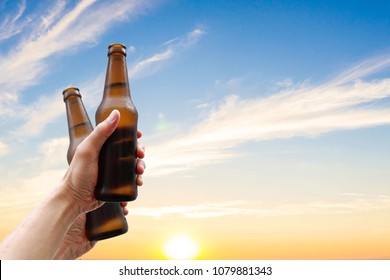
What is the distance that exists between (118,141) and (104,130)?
0.15 meters

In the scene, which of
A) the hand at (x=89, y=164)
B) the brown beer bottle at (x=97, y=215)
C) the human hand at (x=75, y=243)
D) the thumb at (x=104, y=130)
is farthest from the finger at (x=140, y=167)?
the human hand at (x=75, y=243)

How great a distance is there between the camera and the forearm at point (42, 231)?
2154 millimetres

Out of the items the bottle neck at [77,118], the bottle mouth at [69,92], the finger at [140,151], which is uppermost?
the bottle mouth at [69,92]

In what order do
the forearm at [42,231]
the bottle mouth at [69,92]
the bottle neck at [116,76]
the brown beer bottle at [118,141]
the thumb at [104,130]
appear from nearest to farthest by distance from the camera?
the forearm at [42,231] < the thumb at [104,130] < the brown beer bottle at [118,141] < the bottle neck at [116,76] < the bottle mouth at [69,92]

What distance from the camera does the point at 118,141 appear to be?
2.46m

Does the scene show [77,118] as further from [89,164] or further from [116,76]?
[89,164]

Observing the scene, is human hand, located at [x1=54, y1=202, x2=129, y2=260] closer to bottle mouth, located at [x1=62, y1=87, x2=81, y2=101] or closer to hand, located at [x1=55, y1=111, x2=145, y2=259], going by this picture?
hand, located at [x1=55, y1=111, x2=145, y2=259]

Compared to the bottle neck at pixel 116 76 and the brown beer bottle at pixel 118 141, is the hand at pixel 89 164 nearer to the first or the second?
the brown beer bottle at pixel 118 141

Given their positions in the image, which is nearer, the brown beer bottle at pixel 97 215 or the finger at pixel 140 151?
the finger at pixel 140 151

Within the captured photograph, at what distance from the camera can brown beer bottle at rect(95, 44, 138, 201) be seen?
7.95 ft
